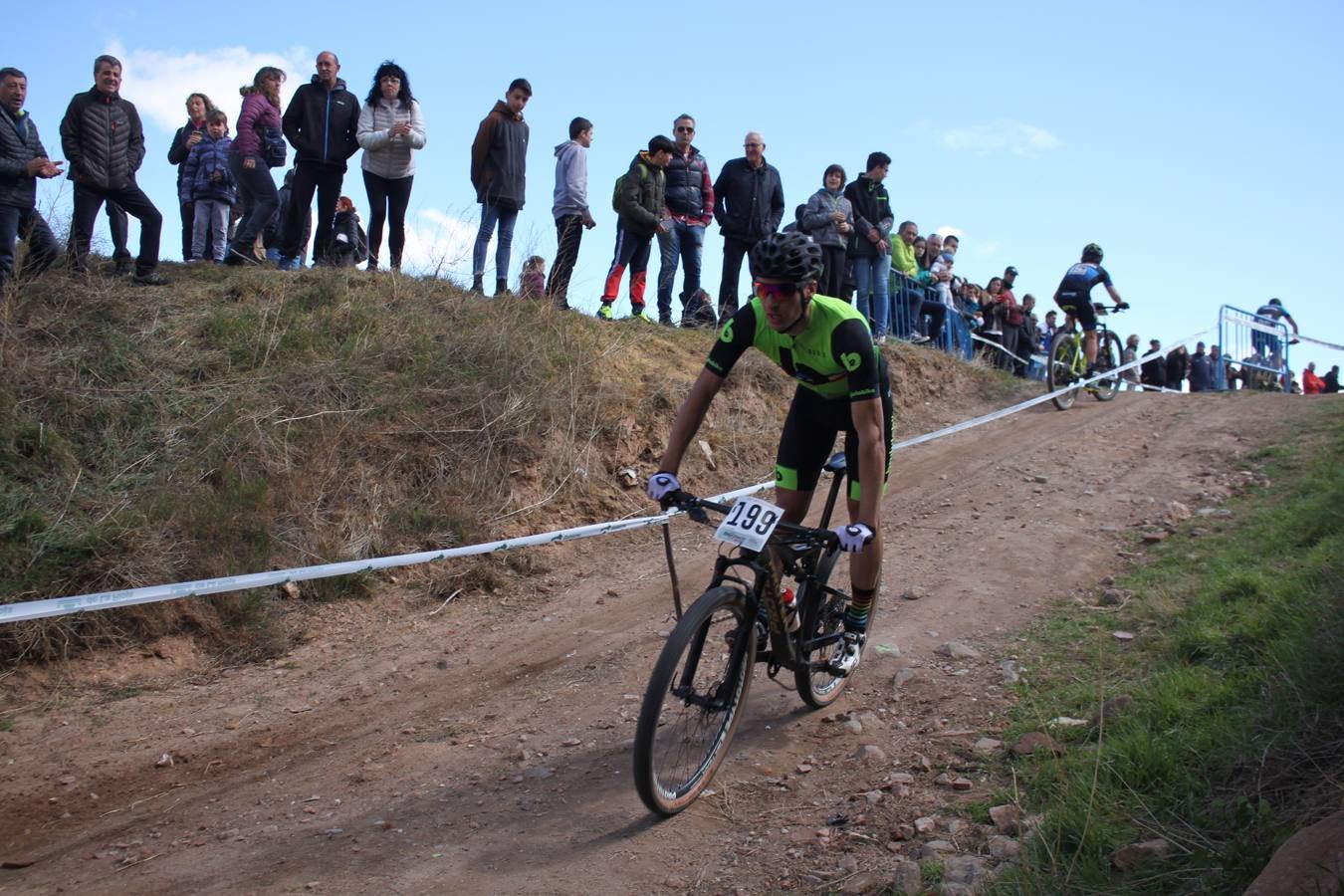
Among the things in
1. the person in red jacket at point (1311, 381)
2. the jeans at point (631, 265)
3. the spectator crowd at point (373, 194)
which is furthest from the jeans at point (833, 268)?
the person in red jacket at point (1311, 381)

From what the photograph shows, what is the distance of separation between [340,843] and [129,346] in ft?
17.5

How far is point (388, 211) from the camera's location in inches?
420

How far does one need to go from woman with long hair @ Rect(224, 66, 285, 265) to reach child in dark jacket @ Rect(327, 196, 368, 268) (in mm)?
663

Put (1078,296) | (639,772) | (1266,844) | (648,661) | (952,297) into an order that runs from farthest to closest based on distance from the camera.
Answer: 1. (952,297)
2. (1078,296)
3. (648,661)
4. (639,772)
5. (1266,844)

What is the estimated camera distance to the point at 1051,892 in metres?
3.37

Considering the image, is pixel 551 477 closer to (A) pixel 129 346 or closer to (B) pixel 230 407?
(B) pixel 230 407

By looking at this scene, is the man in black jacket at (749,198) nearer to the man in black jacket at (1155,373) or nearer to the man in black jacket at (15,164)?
the man in black jacket at (15,164)

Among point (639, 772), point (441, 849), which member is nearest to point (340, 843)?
point (441, 849)

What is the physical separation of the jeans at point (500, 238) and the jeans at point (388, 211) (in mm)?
736

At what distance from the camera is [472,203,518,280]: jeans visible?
10.7 meters

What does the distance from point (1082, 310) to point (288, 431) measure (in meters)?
11.1

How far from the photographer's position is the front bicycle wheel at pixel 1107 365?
15094 mm

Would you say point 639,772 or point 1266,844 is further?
point 639,772

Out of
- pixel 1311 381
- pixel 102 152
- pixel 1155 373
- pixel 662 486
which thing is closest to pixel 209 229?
pixel 102 152
